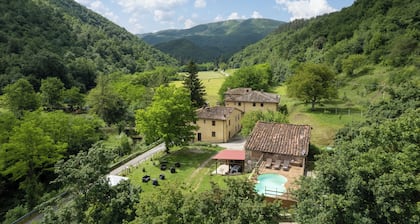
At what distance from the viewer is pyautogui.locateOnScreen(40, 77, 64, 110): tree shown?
64.7 metres

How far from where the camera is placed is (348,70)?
219ft

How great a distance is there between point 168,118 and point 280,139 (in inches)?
546

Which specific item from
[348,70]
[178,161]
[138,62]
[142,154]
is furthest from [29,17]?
[348,70]

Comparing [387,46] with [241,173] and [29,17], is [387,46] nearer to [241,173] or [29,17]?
[241,173]

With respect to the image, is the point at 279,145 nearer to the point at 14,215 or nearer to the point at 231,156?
the point at 231,156

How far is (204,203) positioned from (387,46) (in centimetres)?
7375

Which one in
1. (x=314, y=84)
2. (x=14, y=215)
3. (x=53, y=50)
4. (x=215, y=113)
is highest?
(x=53, y=50)

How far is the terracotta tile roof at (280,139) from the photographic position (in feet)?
91.8

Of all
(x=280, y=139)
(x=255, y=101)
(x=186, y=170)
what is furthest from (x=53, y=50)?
(x=280, y=139)

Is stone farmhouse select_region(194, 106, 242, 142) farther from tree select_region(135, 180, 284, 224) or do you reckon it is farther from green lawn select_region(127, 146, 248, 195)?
tree select_region(135, 180, 284, 224)

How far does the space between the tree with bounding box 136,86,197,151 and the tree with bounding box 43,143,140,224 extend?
18882 mm

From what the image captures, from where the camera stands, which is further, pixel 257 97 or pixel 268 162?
pixel 257 97

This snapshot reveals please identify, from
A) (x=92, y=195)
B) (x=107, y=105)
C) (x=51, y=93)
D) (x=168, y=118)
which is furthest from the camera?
(x=51, y=93)

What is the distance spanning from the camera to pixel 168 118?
3494 centimetres
